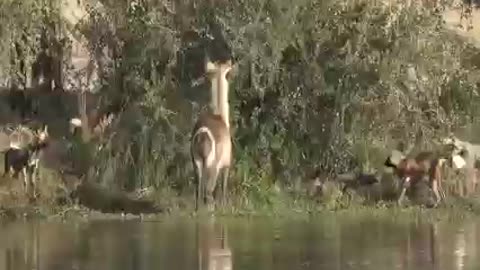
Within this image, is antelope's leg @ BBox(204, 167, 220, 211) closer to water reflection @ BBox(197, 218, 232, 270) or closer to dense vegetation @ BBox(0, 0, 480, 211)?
dense vegetation @ BBox(0, 0, 480, 211)

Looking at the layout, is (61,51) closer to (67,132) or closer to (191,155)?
(67,132)

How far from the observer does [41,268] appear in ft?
39.7

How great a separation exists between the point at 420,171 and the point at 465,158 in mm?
1418

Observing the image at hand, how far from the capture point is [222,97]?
18250 millimetres

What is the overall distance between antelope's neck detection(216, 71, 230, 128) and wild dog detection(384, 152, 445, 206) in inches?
101

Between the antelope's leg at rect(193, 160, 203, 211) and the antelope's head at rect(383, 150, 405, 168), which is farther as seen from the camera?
the antelope's head at rect(383, 150, 405, 168)

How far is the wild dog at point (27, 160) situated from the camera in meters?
18.4

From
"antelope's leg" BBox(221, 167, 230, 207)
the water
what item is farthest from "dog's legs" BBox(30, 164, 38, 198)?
"antelope's leg" BBox(221, 167, 230, 207)

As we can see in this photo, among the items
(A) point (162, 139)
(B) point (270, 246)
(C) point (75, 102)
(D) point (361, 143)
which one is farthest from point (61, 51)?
(B) point (270, 246)

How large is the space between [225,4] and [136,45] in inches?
56.8

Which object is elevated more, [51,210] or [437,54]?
[437,54]

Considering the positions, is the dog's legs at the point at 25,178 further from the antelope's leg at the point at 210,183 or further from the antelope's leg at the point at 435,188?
the antelope's leg at the point at 435,188

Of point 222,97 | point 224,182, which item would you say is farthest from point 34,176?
point 222,97

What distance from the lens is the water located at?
12.3 metres
